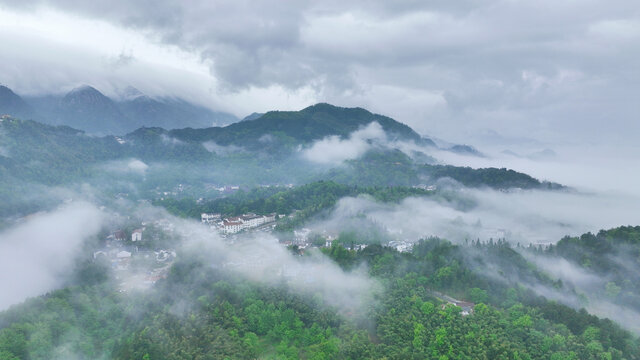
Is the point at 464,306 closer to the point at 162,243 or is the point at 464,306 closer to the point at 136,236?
the point at 162,243

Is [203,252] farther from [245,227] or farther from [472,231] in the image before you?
[472,231]

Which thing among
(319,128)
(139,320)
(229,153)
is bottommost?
(139,320)

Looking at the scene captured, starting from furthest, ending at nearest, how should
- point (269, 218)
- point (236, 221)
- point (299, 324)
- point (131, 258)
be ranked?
point (269, 218), point (236, 221), point (131, 258), point (299, 324)

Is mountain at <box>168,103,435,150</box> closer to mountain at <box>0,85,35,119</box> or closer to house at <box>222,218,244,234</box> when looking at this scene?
mountain at <box>0,85,35,119</box>

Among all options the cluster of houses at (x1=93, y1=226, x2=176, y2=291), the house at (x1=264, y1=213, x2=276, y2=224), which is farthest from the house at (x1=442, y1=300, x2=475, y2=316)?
the house at (x1=264, y1=213, x2=276, y2=224)

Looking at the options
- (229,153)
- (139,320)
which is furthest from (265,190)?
(139,320)

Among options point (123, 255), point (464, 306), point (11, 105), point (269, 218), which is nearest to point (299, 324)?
point (464, 306)
